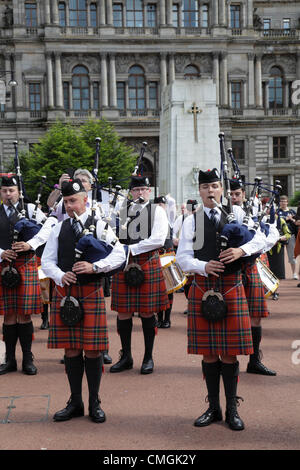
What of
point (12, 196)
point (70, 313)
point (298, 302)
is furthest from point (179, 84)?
point (70, 313)

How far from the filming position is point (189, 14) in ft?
159

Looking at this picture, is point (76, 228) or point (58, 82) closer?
point (76, 228)

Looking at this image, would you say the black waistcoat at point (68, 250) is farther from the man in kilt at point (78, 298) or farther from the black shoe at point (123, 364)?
the black shoe at point (123, 364)

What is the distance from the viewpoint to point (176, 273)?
7.90 meters

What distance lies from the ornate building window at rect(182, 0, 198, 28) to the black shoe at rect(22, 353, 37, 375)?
46.1m

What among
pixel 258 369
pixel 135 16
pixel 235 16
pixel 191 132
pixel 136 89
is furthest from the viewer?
pixel 235 16

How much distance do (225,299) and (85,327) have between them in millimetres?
1176

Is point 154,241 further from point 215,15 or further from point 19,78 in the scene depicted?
Answer: point 215,15

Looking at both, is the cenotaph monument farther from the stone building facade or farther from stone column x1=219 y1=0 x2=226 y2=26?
stone column x1=219 y1=0 x2=226 y2=26

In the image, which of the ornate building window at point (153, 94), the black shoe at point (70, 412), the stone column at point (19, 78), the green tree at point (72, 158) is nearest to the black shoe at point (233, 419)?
the black shoe at point (70, 412)

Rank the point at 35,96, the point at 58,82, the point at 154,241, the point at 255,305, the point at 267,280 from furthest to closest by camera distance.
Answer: the point at 35,96
the point at 58,82
the point at 267,280
the point at 154,241
the point at 255,305

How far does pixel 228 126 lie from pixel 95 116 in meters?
11.2

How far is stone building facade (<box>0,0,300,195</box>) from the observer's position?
46.8 m

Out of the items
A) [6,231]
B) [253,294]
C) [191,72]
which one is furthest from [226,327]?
[191,72]
